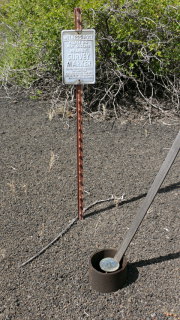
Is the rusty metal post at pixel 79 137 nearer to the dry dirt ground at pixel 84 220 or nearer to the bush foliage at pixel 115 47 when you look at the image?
the dry dirt ground at pixel 84 220

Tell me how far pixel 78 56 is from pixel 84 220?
128cm

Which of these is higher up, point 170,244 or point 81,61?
point 81,61

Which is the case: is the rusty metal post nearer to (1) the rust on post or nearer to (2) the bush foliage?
(1) the rust on post

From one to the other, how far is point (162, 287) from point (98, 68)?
3.80 metres

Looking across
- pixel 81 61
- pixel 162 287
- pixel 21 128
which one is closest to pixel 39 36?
pixel 21 128

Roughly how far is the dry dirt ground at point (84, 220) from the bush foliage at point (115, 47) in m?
0.61

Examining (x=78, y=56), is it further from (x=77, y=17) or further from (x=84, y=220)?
(x=84, y=220)

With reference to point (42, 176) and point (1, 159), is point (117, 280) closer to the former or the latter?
point (42, 176)

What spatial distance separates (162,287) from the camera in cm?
281

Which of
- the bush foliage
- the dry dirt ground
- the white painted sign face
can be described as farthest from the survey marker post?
the bush foliage

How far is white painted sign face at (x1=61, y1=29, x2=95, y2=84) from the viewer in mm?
2938

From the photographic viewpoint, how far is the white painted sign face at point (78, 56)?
116 inches

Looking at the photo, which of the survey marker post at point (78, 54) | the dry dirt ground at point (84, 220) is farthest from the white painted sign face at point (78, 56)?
the dry dirt ground at point (84, 220)

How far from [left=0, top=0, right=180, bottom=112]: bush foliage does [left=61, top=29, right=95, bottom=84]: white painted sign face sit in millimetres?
2400
